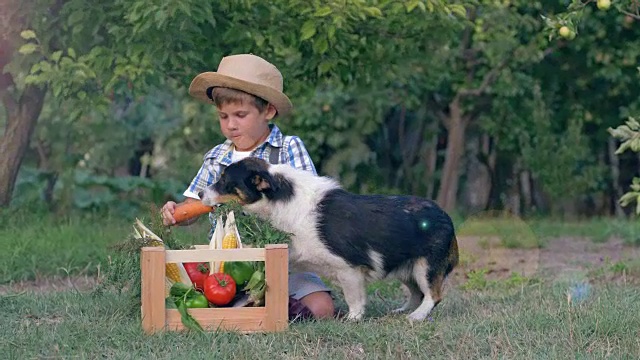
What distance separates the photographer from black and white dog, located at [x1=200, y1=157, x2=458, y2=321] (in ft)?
17.4

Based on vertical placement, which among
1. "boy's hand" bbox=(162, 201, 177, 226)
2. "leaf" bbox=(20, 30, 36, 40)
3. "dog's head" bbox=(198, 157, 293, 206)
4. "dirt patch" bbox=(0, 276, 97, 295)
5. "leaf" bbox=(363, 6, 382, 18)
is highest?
"leaf" bbox=(363, 6, 382, 18)

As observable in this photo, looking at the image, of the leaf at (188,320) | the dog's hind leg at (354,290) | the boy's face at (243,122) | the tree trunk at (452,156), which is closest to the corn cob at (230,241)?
the leaf at (188,320)

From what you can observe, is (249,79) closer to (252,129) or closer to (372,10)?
(252,129)

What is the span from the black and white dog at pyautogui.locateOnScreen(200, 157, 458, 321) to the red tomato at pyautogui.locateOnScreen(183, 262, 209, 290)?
0.37 m

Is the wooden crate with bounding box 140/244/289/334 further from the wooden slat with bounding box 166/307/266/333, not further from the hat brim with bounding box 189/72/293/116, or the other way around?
the hat brim with bounding box 189/72/293/116

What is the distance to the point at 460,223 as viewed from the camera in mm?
11195

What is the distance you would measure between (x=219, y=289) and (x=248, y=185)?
1.86ft

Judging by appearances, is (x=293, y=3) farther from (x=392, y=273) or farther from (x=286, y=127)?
(x=286, y=127)

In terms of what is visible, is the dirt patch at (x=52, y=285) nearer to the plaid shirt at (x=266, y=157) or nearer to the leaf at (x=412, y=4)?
the plaid shirt at (x=266, y=157)

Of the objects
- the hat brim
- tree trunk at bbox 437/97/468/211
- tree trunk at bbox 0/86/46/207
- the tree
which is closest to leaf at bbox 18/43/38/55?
the tree

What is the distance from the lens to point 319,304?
557 centimetres

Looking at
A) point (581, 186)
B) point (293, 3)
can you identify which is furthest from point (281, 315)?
point (581, 186)

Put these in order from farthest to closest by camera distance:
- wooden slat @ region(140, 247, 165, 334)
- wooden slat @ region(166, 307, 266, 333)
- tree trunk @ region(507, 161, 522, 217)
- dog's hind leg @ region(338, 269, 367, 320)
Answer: tree trunk @ region(507, 161, 522, 217)
dog's hind leg @ region(338, 269, 367, 320)
wooden slat @ region(166, 307, 266, 333)
wooden slat @ region(140, 247, 165, 334)

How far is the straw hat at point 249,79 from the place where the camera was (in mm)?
5578
